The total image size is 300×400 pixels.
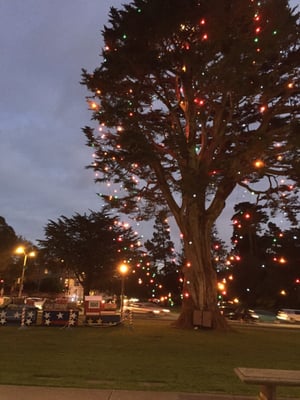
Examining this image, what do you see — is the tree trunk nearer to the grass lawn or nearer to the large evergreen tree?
the large evergreen tree

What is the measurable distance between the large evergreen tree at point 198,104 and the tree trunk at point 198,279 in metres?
0.05

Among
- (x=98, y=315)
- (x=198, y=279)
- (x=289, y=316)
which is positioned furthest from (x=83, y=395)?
(x=289, y=316)

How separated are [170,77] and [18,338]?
1459 cm

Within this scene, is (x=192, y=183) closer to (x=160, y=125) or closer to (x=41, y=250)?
(x=160, y=125)

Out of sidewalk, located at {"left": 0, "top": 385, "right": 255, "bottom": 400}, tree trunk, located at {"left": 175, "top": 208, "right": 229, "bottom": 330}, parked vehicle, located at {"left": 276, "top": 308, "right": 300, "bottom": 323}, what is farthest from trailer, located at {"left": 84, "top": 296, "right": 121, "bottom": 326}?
parked vehicle, located at {"left": 276, "top": 308, "right": 300, "bottom": 323}

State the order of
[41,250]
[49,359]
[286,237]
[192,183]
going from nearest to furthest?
[49,359], [192,183], [41,250], [286,237]

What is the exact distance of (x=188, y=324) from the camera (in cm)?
2336

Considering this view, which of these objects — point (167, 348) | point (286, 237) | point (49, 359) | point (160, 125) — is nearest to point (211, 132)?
point (160, 125)

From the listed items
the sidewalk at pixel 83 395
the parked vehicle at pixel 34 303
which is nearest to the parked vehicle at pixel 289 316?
the parked vehicle at pixel 34 303

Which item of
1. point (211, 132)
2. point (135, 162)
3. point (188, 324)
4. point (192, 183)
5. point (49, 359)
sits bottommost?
point (49, 359)

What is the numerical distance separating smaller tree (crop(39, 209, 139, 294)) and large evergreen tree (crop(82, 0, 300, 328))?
77.1 ft

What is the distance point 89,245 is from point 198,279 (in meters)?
26.7

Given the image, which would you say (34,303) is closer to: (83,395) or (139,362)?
(139,362)

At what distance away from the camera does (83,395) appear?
7207mm
